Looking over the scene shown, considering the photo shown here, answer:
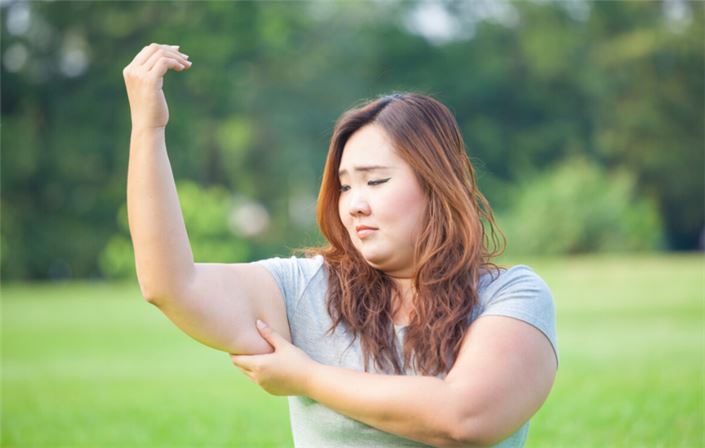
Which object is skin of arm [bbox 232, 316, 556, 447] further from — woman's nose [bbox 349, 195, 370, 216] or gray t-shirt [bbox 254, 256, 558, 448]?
woman's nose [bbox 349, 195, 370, 216]

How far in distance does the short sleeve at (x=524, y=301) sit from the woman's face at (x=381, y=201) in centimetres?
25

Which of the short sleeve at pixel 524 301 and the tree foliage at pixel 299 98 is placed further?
the tree foliage at pixel 299 98

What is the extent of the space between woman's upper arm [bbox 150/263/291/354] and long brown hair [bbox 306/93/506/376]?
17cm

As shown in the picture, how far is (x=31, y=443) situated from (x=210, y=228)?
1855 cm

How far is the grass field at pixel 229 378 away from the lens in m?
5.95

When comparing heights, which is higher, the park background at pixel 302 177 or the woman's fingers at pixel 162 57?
the woman's fingers at pixel 162 57

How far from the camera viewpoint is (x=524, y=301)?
2.12 meters

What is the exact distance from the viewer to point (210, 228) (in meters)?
24.4

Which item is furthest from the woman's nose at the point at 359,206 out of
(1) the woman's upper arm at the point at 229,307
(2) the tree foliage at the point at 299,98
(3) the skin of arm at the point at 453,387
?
(2) the tree foliage at the point at 299,98

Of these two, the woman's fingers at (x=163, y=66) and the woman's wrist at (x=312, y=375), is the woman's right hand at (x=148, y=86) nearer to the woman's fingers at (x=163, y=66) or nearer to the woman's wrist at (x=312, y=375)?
the woman's fingers at (x=163, y=66)

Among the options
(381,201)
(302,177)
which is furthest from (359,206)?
(302,177)

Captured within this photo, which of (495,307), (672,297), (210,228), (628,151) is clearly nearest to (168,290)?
(495,307)

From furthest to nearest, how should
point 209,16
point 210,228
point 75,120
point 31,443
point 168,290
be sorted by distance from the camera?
point 209,16
point 75,120
point 210,228
point 31,443
point 168,290

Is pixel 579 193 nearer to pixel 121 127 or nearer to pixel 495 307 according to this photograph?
pixel 121 127
